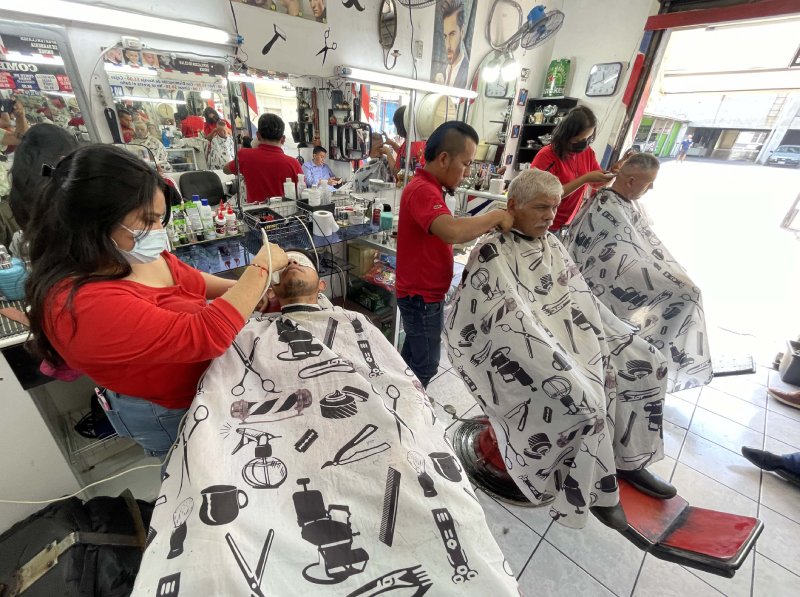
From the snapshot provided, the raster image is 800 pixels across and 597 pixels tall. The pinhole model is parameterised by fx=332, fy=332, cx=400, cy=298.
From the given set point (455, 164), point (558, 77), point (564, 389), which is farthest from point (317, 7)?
point (558, 77)

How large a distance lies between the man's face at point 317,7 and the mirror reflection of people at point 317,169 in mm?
766

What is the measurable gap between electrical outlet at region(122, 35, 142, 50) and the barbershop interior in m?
0.01

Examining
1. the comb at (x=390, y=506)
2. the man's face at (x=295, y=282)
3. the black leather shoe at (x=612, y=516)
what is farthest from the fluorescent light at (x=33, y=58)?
the black leather shoe at (x=612, y=516)

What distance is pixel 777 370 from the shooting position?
263 centimetres

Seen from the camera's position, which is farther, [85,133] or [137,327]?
[85,133]

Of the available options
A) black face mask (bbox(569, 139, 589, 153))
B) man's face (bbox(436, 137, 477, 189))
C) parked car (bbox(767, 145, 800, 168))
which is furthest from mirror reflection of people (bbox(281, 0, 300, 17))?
parked car (bbox(767, 145, 800, 168))

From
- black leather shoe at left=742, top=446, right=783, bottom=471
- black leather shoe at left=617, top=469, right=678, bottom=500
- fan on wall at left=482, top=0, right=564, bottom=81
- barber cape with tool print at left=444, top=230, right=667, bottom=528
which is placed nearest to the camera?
barber cape with tool print at left=444, top=230, right=667, bottom=528

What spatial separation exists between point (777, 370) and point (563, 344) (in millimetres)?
2667

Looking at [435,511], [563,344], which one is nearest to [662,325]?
[563,344]

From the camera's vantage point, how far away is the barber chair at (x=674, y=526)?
49.6 inches

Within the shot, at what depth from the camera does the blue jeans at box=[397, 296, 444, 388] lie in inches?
64.8

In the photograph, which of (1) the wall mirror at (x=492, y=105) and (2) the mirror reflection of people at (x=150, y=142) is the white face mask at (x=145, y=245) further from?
(1) the wall mirror at (x=492, y=105)

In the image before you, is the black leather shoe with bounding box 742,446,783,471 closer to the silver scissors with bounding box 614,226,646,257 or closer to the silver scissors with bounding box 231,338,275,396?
the silver scissors with bounding box 614,226,646,257

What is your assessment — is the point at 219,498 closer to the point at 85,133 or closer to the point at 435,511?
the point at 435,511
